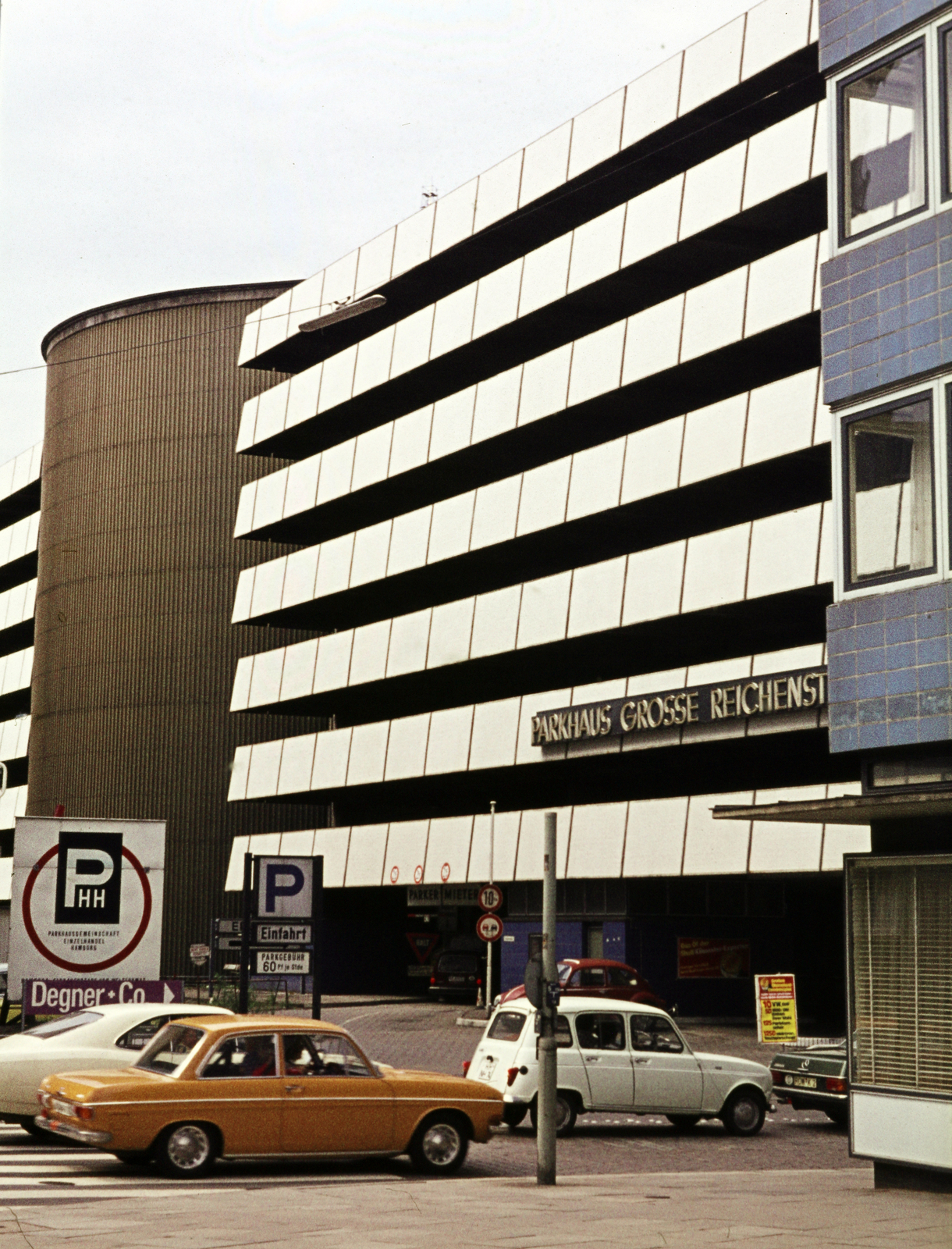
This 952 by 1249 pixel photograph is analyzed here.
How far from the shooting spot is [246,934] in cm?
1923

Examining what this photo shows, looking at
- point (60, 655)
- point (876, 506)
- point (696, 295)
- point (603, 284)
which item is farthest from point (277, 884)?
point (60, 655)

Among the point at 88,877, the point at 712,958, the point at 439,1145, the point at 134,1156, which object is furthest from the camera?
the point at 712,958

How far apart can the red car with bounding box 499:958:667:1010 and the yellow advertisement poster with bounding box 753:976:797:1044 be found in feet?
7.86

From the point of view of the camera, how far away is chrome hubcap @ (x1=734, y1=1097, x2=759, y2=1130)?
20.5 meters

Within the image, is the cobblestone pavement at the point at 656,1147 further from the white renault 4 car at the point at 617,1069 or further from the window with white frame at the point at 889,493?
the window with white frame at the point at 889,493

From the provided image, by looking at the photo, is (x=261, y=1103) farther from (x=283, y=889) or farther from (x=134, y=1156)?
(x=283, y=889)

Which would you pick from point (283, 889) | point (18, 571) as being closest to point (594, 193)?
point (283, 889)

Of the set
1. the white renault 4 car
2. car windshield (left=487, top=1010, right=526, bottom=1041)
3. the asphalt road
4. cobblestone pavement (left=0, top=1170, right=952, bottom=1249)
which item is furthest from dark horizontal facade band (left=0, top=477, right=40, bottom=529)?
cobblestone pavement (left=0, top=1170, right=952, bottom=1249)

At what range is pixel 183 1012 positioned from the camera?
17109 mm

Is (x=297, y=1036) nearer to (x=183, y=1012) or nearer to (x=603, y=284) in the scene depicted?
(x=183, y=1012)

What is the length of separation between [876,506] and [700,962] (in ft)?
82.4

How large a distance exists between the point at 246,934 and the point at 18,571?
61.1 metres

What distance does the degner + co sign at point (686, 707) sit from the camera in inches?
1305

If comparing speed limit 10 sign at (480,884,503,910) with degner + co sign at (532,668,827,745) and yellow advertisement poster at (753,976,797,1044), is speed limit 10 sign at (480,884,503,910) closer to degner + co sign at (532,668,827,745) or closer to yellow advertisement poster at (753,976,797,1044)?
degner + co sign at (532,668,827,745)
